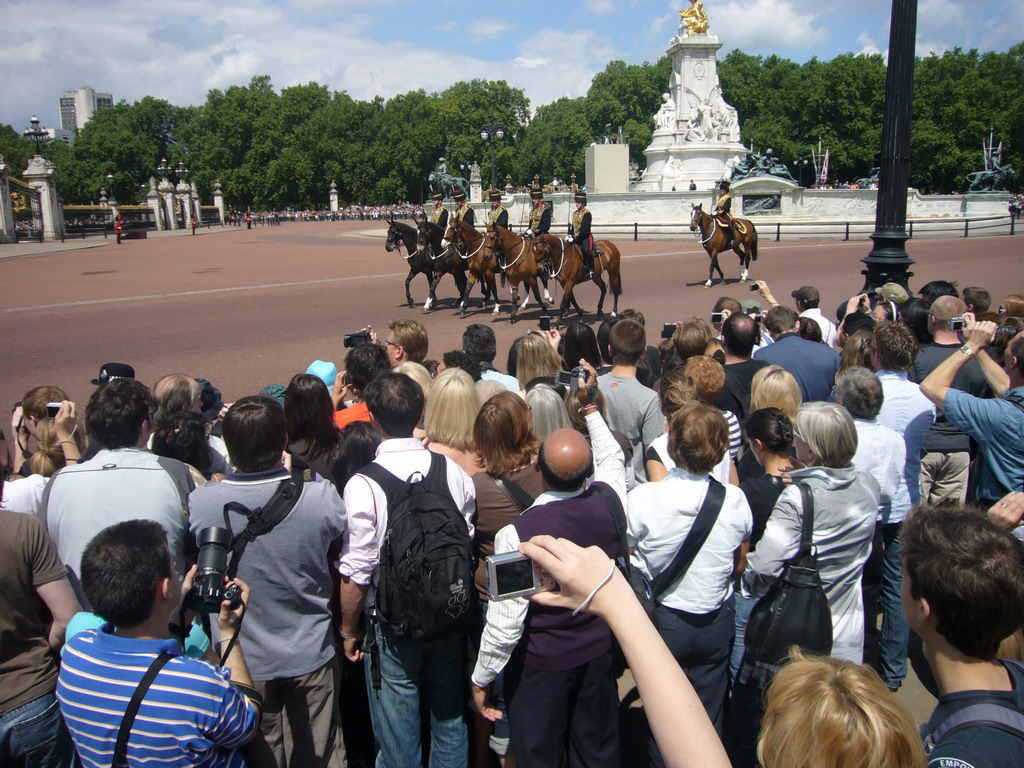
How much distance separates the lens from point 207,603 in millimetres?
2393

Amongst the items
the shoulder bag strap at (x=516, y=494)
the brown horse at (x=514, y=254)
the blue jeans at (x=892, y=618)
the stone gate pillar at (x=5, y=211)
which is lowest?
the blue jeans at (x=892, y=618)

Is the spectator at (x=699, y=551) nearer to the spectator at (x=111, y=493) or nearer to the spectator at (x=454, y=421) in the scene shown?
the spectator at (x=454, y=421)

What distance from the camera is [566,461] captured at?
295cm

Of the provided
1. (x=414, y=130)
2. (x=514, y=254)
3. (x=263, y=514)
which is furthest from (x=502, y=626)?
(x=414, y=130)

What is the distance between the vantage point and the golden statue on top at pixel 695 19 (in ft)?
141

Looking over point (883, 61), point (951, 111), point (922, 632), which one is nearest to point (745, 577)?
point (922, 632)

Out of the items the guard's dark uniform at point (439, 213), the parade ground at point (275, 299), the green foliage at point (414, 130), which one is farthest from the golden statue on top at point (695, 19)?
the guard's dark uniform at point (439, 213)

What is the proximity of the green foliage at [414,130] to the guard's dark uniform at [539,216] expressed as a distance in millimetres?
56774

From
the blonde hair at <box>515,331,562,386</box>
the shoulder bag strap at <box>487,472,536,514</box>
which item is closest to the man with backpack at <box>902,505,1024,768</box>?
the shoulder bag strap at <box>487,472,536,514</box>

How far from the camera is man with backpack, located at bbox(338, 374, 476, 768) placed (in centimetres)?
289

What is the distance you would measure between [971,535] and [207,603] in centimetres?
221

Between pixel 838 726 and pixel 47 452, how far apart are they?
404cm

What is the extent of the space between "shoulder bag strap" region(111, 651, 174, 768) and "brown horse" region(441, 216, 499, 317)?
14.1 metres

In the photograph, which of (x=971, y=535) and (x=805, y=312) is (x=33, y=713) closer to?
(x=971, y=535)
